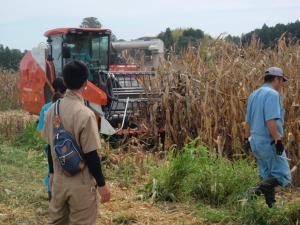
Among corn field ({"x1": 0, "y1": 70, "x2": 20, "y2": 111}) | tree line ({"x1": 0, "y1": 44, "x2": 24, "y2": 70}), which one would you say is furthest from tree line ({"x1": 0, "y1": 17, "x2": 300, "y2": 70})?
corn field ({"x1": 0, "y1": 70, "x2": 20, "y2": 111})

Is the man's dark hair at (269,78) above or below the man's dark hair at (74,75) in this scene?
below

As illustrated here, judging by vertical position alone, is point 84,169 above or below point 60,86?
below

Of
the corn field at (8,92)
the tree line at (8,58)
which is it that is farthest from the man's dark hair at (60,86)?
the tree line at (8,58)

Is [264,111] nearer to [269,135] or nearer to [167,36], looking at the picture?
[269,135]

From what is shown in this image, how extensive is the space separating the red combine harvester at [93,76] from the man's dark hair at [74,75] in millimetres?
5921

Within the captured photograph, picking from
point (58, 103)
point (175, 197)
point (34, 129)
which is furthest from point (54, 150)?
point (34, 129)

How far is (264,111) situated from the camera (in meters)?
5.55

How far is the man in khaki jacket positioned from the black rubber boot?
2.24 metres

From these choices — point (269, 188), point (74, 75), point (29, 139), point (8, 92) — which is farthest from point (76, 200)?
point (8, 92)

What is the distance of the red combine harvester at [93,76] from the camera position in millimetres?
10398

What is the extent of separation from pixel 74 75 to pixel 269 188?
2.73m

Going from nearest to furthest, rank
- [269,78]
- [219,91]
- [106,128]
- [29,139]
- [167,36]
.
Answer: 1. [269,78]
2. [219,91]
3. [106,128]
4. [29,139]
5. [167,36]

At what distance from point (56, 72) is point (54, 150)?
860 centimetres

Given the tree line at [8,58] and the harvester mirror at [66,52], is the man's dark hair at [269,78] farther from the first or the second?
the tree line at [8,58]
